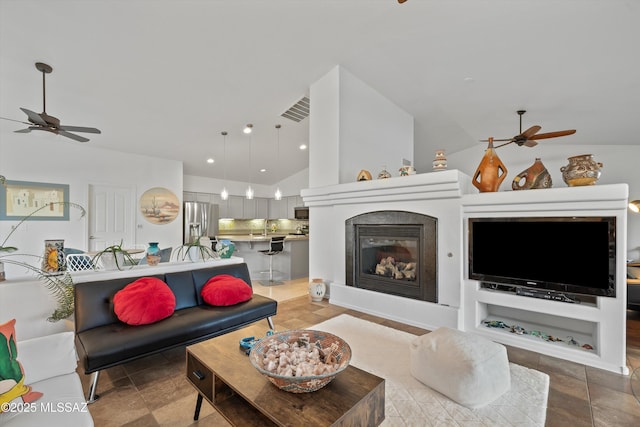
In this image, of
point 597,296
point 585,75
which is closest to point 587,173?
point 597,296

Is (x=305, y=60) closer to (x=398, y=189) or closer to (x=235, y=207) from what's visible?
(x=398, y=189)

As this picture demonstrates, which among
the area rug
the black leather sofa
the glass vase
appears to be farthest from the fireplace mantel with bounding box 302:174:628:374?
the glass vase

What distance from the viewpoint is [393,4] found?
2.83 m

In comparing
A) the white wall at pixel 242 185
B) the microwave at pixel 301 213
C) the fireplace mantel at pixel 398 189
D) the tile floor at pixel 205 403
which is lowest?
the tile floor at pixel 205 403

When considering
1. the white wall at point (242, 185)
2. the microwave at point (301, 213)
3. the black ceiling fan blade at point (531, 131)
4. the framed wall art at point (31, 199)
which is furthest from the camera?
the microwave at point (301, 213)

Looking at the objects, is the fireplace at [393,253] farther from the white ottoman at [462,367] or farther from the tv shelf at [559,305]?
the white ottoman at [462,367]

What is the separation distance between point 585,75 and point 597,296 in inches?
99.0

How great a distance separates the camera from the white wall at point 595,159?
4914mm

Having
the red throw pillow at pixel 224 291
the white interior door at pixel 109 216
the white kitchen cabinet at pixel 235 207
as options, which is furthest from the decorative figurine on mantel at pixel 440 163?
the white kitchen cabinet at pixel 235 207

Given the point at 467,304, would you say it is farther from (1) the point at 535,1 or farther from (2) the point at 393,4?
(2) the point at 393,4

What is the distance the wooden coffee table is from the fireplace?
214cm

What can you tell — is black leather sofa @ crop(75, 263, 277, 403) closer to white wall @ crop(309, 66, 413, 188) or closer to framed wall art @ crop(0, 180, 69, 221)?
white wall @ crop(309, 66, 413, 188)

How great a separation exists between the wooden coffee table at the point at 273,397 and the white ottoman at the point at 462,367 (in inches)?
28.6

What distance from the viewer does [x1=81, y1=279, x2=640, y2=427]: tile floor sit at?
5.52ft
